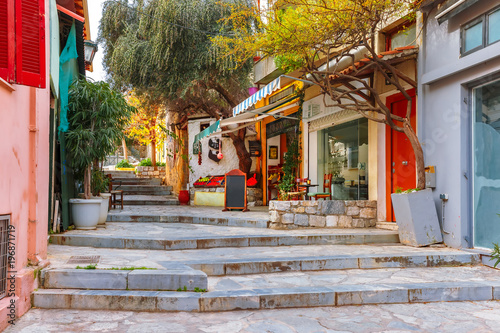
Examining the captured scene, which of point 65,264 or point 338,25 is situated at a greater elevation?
point 338,25

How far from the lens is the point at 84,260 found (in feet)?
19.1

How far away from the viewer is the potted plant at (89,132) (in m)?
8.26

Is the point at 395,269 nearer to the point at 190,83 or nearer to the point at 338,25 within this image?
the point at 338,25

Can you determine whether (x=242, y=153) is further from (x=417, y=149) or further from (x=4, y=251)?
(x=4, y=251)

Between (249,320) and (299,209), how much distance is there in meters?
5.06

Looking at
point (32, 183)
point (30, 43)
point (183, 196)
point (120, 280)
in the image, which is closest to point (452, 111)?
point (120, 280)

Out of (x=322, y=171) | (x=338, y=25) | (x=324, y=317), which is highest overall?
(x=338, y=25)

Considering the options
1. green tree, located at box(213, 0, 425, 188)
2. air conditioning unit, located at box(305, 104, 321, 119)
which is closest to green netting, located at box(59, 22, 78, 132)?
green tree, located at box(213, 0, 425, 188)

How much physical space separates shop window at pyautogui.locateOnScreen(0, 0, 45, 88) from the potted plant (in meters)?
4.04

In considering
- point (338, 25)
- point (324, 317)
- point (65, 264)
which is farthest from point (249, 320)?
point (338, 25)

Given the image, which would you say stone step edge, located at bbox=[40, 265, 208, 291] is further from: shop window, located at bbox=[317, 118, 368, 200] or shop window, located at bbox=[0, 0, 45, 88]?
shop window, located at bbox=[317, 118, 368, 200]

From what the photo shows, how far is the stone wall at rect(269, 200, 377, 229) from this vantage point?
9.25m

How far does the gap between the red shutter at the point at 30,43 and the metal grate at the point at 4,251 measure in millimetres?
1425

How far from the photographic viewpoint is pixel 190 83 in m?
14.3
